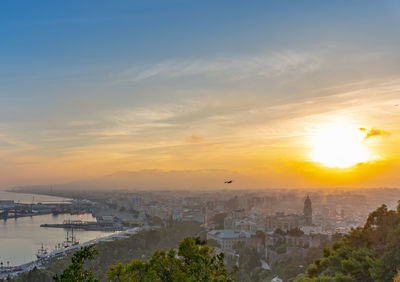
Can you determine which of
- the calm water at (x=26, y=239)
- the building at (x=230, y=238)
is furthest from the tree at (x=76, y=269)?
the calm water at (x=26, y=239)

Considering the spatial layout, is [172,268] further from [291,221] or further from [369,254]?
[291,221]

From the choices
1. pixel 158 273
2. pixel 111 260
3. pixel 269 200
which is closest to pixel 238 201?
pixel 269 200

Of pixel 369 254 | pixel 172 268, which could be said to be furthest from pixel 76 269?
pixel 369 254

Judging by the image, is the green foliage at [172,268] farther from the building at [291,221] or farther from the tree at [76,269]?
the building at [291,221]

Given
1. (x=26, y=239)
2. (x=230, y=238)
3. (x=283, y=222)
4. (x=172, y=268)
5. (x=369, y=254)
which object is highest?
(x=172, y=268)

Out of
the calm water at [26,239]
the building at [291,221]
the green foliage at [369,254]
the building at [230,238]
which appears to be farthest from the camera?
the building at [291,221]

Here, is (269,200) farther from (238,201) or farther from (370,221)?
(370,221)
